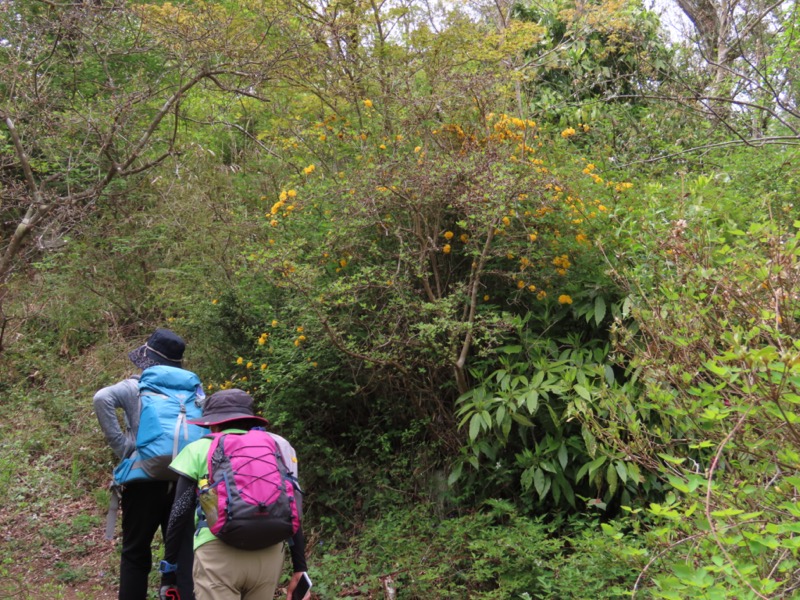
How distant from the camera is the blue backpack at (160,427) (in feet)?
13.1

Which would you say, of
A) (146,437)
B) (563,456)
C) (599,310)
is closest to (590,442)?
(563,456)

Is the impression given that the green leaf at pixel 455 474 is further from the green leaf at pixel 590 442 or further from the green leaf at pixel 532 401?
the green leaf at pixel 590 442

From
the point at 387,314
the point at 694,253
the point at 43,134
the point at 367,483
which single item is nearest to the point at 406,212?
the point at 387,314

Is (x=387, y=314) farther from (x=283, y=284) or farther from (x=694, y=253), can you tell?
(x=694, y=253)

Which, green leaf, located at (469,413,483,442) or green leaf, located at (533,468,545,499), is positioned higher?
green leaf, located at (469,413,483,442)

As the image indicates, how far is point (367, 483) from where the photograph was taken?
577 centimetres

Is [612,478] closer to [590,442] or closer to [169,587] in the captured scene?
[590,442]

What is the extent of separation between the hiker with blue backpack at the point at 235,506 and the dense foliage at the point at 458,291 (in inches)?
56.6

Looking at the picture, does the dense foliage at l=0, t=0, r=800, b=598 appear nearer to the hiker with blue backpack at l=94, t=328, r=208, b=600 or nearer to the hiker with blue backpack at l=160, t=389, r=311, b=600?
the hiker with blue backpack at l=94, t=328, r=208, b=600

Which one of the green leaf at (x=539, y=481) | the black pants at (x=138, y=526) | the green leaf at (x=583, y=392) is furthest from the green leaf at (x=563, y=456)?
the black pants at (x=138, y=526)

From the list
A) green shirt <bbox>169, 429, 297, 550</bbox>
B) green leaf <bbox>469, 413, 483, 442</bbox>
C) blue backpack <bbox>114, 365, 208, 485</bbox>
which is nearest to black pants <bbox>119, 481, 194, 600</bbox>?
blue backpack <bbox>114, 365, 208, 485</bbox>

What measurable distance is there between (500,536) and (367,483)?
150 cm

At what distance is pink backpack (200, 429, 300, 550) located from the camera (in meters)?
3.00

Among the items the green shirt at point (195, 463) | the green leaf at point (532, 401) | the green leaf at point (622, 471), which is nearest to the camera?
the green shirt at point (195, 463)
